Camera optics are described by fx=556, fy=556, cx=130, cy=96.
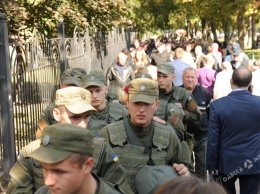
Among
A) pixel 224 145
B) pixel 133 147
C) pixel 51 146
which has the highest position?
pixel 51 146

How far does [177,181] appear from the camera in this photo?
213 cm

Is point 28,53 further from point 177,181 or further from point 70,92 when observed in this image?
point 177,181

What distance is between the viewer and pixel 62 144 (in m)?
2.84

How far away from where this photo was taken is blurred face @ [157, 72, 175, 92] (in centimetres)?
715

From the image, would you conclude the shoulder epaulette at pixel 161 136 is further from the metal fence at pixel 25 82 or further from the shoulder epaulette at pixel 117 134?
the metal fence at pixel 25 82

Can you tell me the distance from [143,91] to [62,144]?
1980 mm

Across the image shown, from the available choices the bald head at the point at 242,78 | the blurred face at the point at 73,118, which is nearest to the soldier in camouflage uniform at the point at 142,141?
the blurred face at the point at 73,118

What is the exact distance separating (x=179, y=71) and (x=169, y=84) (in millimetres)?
4080

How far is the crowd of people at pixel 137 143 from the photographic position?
9.24 ft

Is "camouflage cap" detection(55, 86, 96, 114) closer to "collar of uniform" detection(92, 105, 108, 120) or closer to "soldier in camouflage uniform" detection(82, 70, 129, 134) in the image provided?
"soldier in camouflage uniform" detection(82, 70, 129, 134)

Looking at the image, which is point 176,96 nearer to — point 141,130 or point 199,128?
point 199,128

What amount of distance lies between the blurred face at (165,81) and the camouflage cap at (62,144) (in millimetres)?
4215

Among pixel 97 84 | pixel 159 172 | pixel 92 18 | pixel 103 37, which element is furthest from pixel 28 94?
pixel 92 18

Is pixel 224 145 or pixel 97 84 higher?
pixel 97 84
